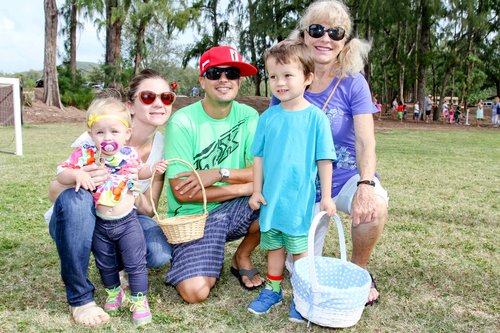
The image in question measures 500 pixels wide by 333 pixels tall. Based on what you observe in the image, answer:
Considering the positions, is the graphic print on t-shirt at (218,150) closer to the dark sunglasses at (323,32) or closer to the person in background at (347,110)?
the person in background at (347,110)

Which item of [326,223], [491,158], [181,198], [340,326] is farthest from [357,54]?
[491,158]

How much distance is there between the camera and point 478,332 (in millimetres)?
2744

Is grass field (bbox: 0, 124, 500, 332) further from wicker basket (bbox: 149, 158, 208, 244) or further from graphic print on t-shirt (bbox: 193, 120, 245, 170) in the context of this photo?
graphic print on t-shirt (bbox: 193, 120, 245, 170)

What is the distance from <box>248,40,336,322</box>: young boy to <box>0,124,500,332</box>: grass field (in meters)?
0.40

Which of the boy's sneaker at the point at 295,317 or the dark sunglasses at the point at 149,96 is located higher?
the dark sunglasses at the point at 149,96

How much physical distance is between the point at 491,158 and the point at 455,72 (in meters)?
30.1

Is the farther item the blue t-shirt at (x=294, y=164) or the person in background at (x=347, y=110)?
the person in background at (x=347, y=110)

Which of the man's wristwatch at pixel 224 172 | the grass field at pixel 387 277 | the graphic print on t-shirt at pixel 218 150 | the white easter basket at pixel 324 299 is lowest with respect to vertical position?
the grass field at pixel 387 277

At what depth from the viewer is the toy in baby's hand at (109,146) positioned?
8.94ft

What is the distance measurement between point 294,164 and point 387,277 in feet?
4.18

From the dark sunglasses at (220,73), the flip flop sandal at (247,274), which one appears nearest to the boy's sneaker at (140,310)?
the flip flop sandal at (247,274)

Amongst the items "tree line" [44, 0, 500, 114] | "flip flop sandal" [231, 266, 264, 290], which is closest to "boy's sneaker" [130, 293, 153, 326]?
"flip flop sandal" [231, 266, 264, 290]

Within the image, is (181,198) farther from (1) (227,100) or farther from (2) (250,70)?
(2) (250,70)

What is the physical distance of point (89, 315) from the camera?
2.76 meters
